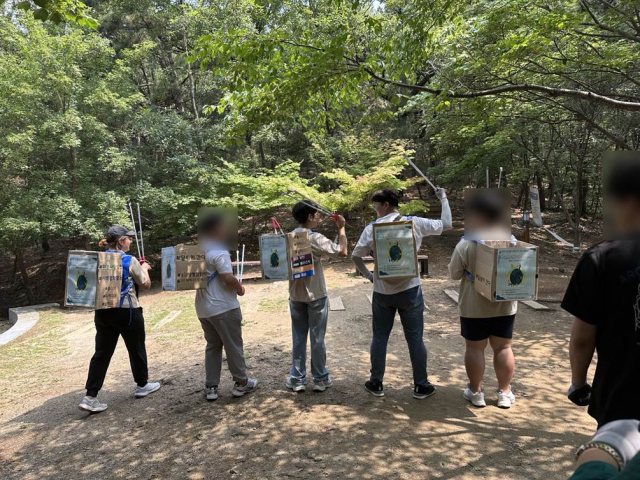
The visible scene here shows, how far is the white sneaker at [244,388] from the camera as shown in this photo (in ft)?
12.0

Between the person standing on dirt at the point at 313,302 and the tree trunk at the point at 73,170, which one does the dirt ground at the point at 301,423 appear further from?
the tree trunk at the point at 73,170

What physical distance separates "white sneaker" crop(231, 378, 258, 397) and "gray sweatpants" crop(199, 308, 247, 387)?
0.10 m

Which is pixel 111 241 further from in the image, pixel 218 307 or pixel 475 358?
pixel 475 358

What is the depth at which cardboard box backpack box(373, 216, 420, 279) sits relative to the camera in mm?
3104

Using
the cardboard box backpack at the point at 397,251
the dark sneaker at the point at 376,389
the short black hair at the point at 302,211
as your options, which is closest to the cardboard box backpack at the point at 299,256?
the short black hair at the point at 302,211

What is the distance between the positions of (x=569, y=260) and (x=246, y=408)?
447 inches

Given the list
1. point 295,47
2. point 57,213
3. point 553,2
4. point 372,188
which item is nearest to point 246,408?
point 295,47

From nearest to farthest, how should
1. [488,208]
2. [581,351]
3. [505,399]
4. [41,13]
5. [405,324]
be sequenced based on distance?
[581,351], [41,13], [488,208], [505,399], [405,324]

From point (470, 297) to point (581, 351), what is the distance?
133cm

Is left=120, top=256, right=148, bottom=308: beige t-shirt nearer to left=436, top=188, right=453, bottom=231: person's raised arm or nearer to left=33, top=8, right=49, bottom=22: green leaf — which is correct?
left=33, top=8, right=49, bottom=22: green leaf

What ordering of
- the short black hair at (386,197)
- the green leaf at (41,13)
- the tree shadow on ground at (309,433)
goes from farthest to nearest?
the short black hair at (386,197)
the green leaf at (41,13)
the tree shadow on ground at (309,433)

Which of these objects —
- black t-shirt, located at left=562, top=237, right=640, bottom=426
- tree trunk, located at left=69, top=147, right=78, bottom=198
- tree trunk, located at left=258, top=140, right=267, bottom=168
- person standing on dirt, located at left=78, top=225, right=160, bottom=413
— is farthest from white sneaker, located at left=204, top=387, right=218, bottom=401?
tree trunk, located at left=258, top=140, right=267, bottom=168

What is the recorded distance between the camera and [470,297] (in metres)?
3.05

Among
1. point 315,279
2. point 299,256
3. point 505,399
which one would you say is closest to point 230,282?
point 299,256
